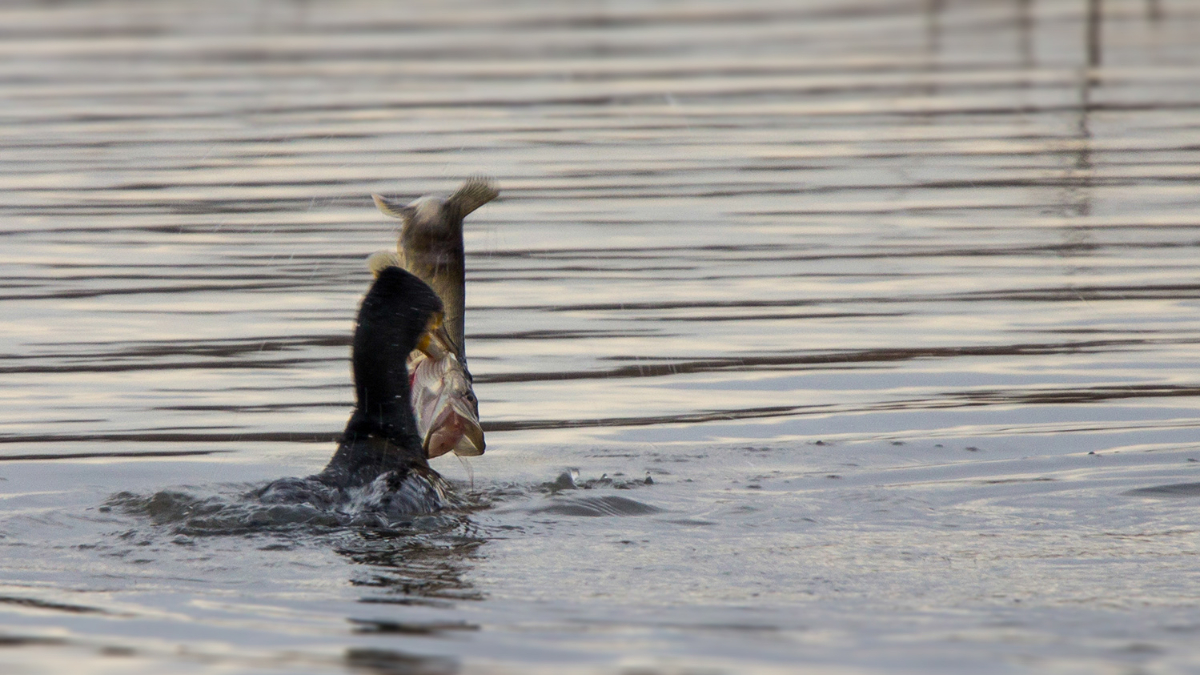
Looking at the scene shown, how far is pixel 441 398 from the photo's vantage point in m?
7.38

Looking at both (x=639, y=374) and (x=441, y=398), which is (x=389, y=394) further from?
(x=639, y=374)

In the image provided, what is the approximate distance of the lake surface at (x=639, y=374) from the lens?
5.58m

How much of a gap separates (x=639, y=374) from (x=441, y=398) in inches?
109

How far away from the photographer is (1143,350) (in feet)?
33.3

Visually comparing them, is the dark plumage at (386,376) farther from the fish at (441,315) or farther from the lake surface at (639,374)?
the lake surface at (639,374)

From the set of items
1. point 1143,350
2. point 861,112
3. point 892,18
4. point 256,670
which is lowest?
point 256,670

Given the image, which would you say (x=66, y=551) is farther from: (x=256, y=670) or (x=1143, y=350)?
(x=1143, y=350)

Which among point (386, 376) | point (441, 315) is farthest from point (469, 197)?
point (386, 376)

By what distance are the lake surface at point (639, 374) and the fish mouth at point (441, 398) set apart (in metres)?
0.33

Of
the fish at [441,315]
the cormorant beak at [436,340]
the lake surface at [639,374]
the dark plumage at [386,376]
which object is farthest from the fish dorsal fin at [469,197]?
the lake surface at [639,374]

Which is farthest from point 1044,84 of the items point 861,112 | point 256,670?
point 256,670

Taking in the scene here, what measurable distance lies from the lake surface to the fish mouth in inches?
13.1

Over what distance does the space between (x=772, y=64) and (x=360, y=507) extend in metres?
20.1

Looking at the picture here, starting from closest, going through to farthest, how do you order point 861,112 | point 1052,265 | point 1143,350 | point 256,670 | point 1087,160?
point 256,670
point 1143,350
point 1052,265
point 1087,160
point 861,112
